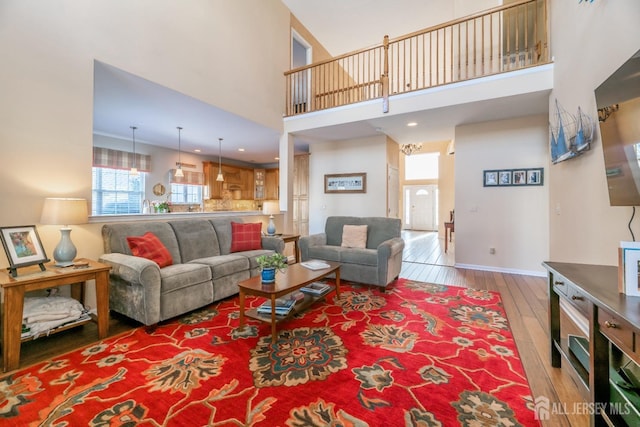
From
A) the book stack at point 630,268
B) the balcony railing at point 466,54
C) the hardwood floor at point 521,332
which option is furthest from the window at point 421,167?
the book stack at point 630,268

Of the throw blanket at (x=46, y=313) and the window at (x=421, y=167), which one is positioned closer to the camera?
the throw blanket at (x=46, y=313)

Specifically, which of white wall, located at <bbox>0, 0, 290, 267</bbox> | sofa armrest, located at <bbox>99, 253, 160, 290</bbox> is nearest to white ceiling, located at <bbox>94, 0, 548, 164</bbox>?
white wall, located at <bbox>0, 0, 290, 267</bbox>

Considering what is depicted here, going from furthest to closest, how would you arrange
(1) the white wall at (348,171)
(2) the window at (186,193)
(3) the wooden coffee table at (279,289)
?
(2) the window at (186,193), (1) the white wall at (348,171), (3) the wooden coffee table at (279,289)

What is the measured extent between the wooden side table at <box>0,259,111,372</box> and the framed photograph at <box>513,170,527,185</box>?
5640 mm

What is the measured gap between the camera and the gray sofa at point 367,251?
3.46m

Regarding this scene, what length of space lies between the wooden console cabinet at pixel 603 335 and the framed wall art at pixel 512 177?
3.25 m

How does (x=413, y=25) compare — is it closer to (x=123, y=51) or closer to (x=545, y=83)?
(x=545, y=83)

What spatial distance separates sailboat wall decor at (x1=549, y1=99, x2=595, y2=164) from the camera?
7.43ft

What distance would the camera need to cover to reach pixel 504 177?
4.51m

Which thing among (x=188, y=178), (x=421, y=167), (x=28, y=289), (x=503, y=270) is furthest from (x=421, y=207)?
(x=28, y=289)

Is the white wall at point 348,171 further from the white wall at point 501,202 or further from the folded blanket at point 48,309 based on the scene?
the folded blanket at point 48,309

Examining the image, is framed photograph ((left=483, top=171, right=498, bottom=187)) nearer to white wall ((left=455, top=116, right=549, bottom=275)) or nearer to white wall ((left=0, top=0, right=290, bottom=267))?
white wall ((left=455, top=116, right=549, bottom=275))

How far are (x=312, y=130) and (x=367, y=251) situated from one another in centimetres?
283

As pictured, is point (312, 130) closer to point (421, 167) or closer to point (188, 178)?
point (188, 178)
